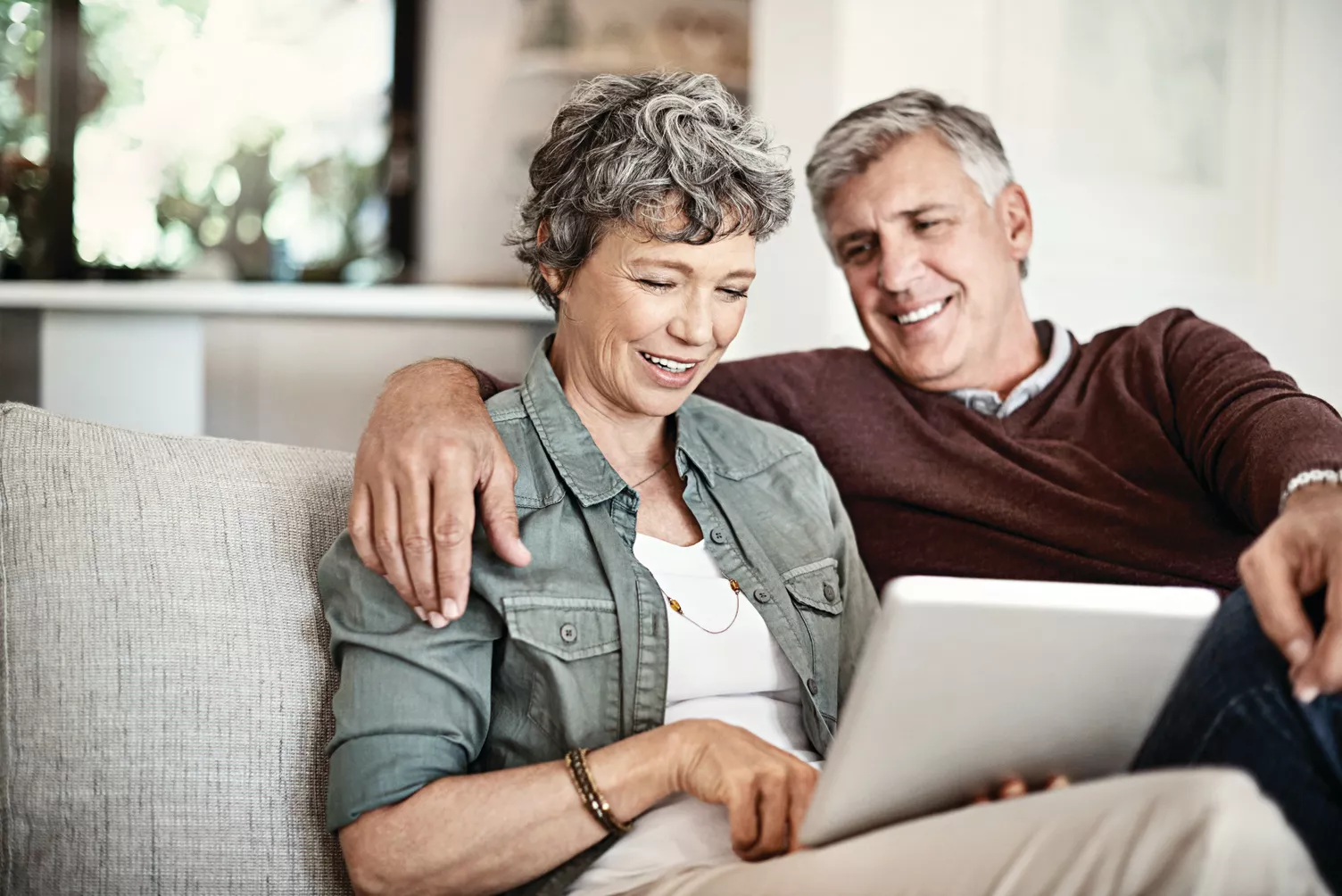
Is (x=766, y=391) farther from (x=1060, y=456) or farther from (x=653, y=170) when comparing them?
(x=653, y=170)

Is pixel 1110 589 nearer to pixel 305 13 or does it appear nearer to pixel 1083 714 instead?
pixel 1083 714

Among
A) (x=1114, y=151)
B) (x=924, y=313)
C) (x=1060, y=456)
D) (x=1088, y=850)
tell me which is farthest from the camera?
(x=1114, y=151)

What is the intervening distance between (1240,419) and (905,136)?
0.61 m

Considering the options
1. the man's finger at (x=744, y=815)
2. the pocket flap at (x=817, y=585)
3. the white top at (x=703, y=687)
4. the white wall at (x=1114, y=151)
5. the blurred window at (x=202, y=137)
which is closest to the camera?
the man's finger at (x=744, y=815)

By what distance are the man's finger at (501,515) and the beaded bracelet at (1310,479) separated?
711mm

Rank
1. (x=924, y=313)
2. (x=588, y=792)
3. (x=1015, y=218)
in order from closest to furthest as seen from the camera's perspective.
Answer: (x=588, y=792) < (x=924, y=313) < (x=1015, y=218)

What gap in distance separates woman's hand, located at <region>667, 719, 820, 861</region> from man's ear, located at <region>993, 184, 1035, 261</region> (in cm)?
102

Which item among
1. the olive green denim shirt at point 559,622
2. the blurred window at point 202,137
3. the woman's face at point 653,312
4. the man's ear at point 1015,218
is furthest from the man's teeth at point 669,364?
the blurred window at point 202,137

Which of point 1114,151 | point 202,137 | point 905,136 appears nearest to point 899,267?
point 905,136

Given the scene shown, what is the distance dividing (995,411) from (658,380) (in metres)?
0.62

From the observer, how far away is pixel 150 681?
118 cm

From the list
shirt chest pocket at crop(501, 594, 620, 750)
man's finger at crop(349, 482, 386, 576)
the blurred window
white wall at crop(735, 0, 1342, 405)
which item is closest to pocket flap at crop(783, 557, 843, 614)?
shirt chest pocket at crop(501, 594, 620, 750)

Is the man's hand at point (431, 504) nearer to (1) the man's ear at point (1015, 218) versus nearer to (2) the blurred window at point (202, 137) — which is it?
(1) the man's ear at point (1015, 218)

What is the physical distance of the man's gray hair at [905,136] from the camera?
1.72 m
